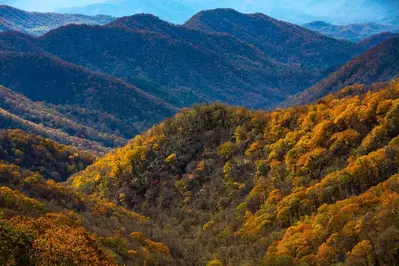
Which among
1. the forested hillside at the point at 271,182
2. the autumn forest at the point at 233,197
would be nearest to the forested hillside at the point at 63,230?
the autumn forest at the point at 233,197

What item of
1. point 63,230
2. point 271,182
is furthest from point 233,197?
point 63,230

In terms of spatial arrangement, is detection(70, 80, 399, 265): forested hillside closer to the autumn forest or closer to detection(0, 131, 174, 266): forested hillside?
the autumn forest

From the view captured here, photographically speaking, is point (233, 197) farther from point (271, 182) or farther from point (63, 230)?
point (63, 230)

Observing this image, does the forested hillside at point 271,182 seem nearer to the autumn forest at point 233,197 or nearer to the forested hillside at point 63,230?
the autumn forest at point 233,197

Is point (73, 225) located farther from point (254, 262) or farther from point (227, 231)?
point (227, 231)

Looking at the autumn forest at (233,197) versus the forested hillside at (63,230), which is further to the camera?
the autumn forest at (233,197)

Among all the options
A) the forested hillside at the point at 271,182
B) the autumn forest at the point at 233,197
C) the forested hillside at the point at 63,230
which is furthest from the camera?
the forested hillside at the point at 271,182

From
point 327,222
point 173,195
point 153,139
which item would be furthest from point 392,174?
point 153,139
